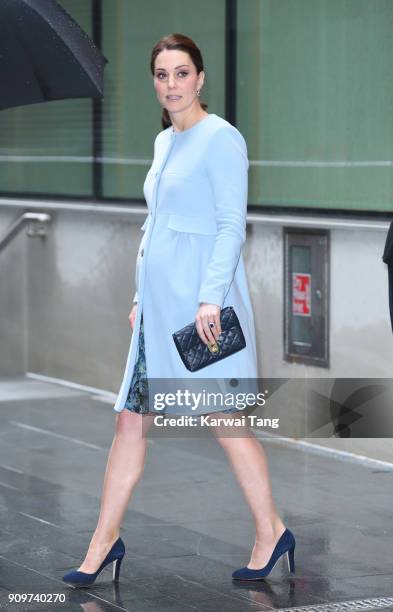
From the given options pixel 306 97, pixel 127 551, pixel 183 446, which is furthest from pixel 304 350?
pixel 127 551

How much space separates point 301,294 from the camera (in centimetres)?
871

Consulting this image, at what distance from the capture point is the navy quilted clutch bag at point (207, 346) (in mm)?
5297

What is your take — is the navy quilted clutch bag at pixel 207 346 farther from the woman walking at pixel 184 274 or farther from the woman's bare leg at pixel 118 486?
the woman's bare leg at pixel 118 486

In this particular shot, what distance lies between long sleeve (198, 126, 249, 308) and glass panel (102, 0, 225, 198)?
4.26m

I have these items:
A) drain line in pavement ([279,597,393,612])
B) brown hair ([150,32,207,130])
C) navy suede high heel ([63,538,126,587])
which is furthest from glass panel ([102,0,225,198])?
drain line in pavement ([279,597,393,612])

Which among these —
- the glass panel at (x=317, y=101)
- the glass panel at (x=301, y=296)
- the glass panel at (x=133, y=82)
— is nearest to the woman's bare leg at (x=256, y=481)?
the glass panel at (x=317, y=101)

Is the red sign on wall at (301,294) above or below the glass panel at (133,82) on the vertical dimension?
below

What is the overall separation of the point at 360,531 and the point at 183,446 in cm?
221

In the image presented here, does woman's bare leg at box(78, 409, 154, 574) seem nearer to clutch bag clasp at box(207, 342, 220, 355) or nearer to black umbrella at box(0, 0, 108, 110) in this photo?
clutch bag clasp at box(207, 342, 220, 355)

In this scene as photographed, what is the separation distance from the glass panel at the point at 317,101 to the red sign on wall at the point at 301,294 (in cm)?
42

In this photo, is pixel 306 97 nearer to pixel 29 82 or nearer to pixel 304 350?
pixel 304 350

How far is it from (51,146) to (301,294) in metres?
3.21

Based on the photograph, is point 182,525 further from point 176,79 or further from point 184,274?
point 176,79

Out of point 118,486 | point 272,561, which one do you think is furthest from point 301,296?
point 118,486
